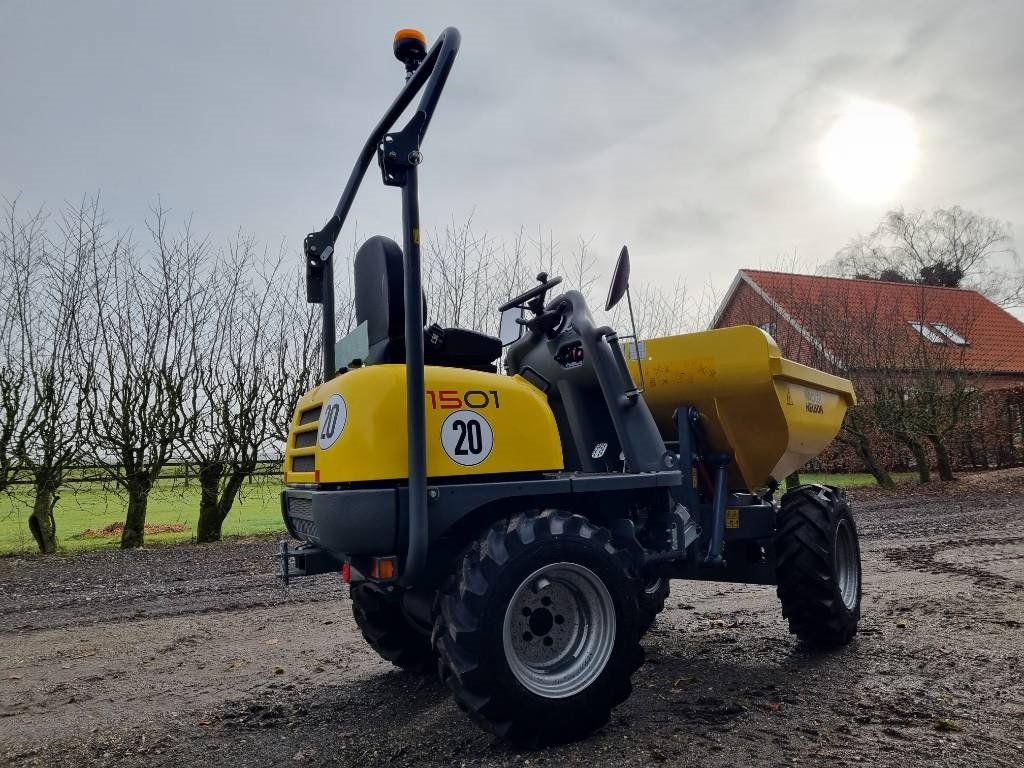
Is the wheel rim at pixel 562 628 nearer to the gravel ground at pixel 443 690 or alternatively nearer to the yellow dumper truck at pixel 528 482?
the yellow dumper truck at pixel 528 482

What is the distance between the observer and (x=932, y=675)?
14.2 ft

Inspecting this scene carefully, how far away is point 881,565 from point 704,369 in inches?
178

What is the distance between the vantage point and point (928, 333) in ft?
61.4

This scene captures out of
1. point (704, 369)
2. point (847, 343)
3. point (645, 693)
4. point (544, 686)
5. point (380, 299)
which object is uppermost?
point (847, 343)

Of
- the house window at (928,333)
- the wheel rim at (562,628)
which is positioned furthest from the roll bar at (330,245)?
the house window at (928,333)

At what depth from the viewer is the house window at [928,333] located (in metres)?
18.3

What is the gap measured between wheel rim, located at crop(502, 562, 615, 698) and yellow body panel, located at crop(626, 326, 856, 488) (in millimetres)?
1643

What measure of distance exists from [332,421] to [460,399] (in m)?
0.55

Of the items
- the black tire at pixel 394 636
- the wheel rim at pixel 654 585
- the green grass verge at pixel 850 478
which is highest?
the green grass verge at pixel 850 478

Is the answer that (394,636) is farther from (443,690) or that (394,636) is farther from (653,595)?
(653,595)

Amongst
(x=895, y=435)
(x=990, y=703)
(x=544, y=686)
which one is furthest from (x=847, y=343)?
(x=544, y=686)

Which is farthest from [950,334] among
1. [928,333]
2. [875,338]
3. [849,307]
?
[875,338]

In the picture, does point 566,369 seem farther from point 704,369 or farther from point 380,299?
point 380,299

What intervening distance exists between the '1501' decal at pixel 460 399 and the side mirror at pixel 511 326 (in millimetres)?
1244
